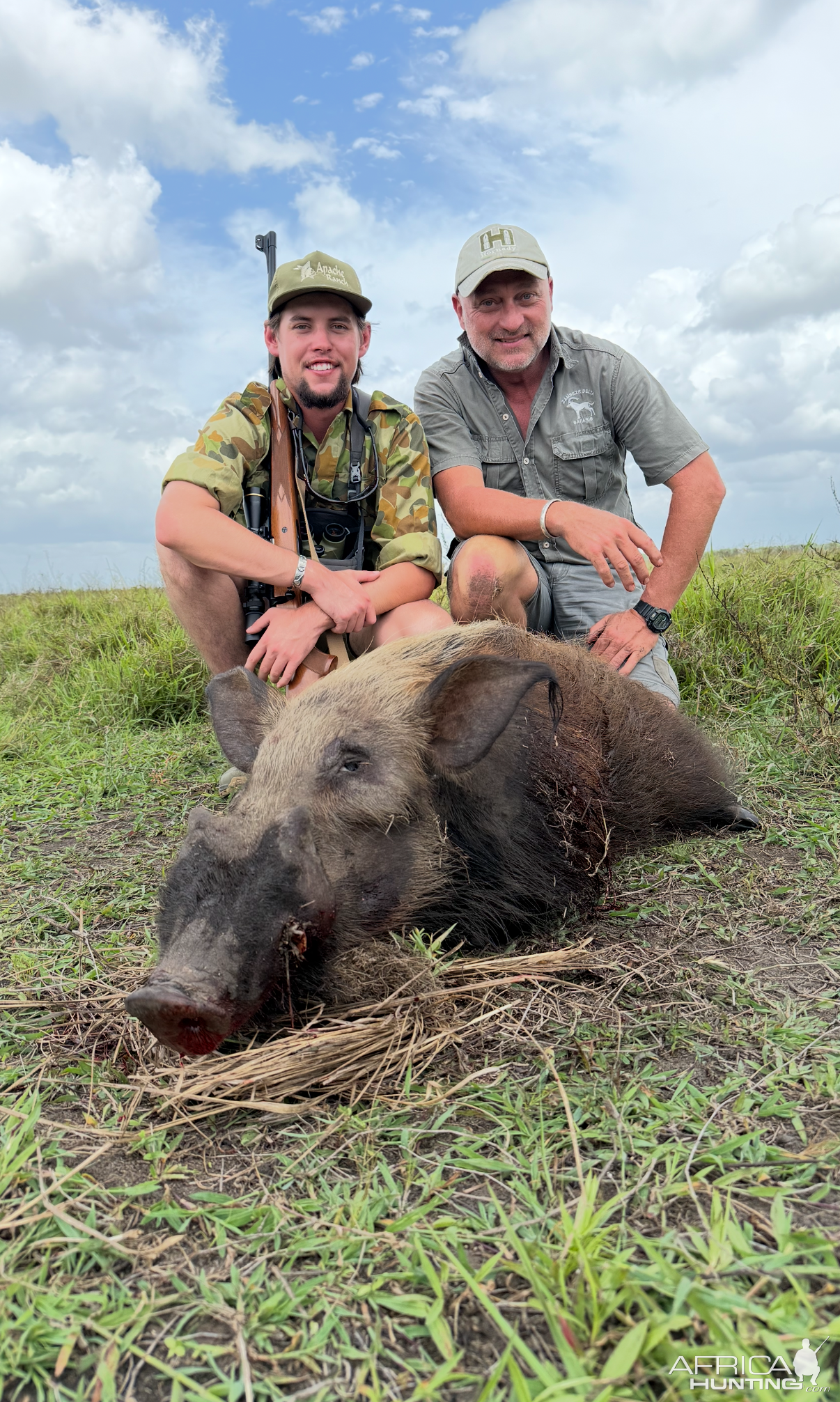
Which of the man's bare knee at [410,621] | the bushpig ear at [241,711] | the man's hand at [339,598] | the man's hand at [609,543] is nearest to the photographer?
the bushpig ear at [241,711]

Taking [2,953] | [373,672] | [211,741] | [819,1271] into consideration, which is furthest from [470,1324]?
[211,741]

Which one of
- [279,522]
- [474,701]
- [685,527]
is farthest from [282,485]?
[474,701]

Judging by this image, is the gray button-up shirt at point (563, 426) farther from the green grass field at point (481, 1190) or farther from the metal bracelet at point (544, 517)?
the green grass field at point (481, 1190)

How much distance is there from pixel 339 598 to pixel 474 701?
1.57m

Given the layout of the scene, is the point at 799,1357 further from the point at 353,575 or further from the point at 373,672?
the point at 353,575

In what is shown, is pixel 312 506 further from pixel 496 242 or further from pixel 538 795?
pixel 538 795

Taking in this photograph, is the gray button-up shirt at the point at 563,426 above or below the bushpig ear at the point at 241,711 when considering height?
above

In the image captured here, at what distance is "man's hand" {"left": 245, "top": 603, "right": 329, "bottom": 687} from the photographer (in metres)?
3.90

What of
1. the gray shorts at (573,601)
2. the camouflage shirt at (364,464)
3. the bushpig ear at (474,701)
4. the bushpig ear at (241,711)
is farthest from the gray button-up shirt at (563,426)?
the bushpig ear at (474,701)

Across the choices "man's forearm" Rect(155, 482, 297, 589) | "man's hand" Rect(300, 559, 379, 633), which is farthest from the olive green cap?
"man's hand" Rect(300, 559, 379, 633)

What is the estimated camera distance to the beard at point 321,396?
416 cm

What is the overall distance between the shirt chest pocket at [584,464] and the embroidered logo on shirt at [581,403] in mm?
90

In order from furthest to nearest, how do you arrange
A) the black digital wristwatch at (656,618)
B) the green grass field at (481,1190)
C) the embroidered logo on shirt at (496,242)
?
the embroidered logo on shirt at (496,242), the black digital wristwatch at (656,618), the green grass field at (481,1190)

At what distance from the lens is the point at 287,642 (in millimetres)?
3922
